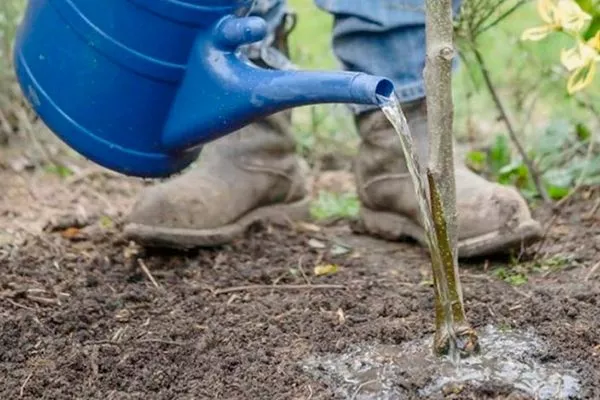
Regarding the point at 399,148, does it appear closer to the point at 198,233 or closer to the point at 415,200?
the point at 415,200

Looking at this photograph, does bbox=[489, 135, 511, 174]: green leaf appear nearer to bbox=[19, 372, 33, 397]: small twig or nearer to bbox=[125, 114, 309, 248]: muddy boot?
bbox=[125, 114, 309, 248]: muddy boot

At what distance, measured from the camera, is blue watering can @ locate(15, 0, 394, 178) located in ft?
5.55

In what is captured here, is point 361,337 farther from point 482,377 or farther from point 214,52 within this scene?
point 214,52

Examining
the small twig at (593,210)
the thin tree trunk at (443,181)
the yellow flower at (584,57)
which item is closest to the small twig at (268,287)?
the thin tree trunk at (443,181)

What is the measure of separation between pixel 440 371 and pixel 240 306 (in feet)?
1.37

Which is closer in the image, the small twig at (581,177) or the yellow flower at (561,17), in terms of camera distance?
the yellow flower at (561,17)

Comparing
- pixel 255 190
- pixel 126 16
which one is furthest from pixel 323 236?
pixel 126 16

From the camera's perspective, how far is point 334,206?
101 inches

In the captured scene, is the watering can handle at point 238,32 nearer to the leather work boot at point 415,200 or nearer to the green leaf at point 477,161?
the leather work boot at point 415,200

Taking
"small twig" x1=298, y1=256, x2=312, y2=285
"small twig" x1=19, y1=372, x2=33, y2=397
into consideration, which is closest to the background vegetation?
"small twig" x1=298, y1=256, x2=312, y2=285

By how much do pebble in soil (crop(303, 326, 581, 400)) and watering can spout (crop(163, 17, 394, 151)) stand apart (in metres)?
0.35

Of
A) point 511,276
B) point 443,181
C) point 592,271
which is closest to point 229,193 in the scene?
point 511,276

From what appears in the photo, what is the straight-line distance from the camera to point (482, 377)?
149 cm

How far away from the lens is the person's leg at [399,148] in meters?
2.06
